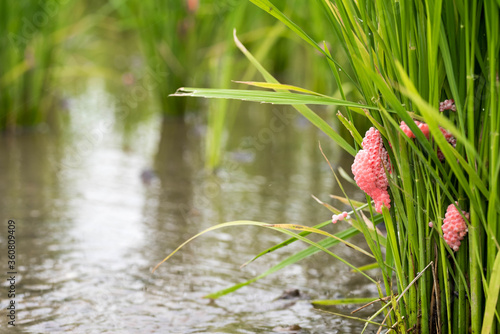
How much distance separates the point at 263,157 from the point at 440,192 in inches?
79.2

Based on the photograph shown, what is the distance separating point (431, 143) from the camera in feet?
3.65

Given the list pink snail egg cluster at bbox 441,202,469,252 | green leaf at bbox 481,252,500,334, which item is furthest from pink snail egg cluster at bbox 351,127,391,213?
green leaf at bbox 481,252,500,334

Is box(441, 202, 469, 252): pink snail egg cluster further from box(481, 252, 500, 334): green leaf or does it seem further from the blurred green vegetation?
the blurred green vegetation

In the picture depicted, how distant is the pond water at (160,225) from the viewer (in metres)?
1.62

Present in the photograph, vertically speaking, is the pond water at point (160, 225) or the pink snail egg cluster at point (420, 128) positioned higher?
the pink snail egg cluster at point (420, 128)

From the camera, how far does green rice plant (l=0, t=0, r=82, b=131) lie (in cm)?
323

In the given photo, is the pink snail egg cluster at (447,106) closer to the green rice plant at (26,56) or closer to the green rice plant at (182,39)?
the green rice plant at (182,39)

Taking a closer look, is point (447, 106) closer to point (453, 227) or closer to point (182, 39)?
point (453, 227)

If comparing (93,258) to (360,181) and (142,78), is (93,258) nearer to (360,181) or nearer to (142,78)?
(360,181)

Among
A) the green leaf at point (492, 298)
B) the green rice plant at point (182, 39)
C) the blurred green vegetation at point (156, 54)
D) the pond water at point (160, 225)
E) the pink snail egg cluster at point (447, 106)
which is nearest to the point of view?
the green leaf at point (492, 298)

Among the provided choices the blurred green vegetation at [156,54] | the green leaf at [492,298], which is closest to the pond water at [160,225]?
the blurred green vegetation at [156,54]

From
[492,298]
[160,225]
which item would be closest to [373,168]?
[492,298]

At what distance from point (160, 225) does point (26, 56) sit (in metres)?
1.56

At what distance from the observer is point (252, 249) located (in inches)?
81.7
